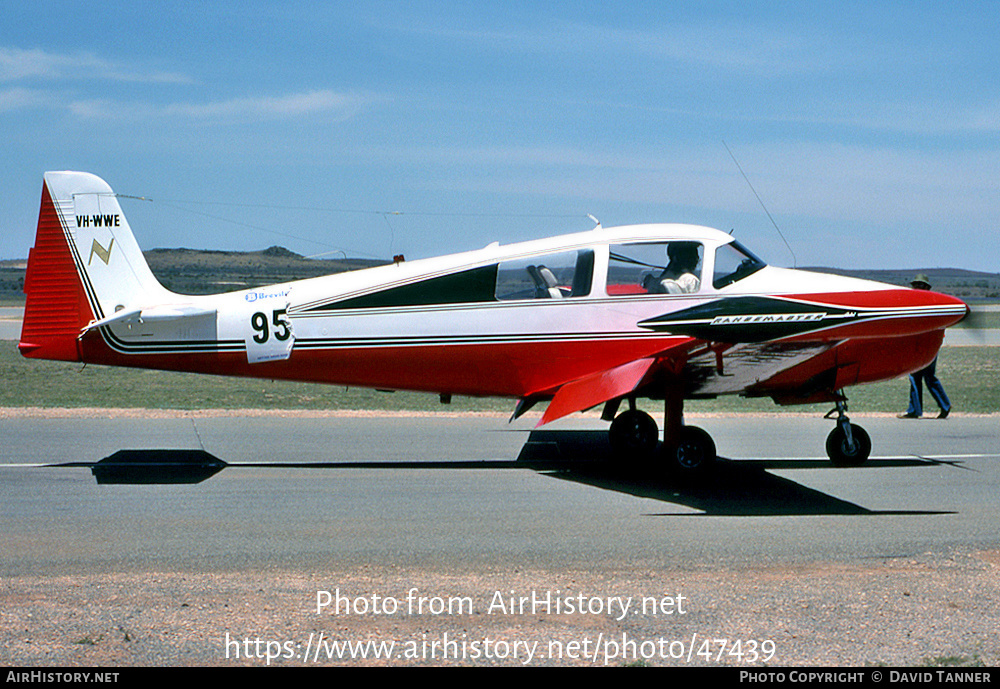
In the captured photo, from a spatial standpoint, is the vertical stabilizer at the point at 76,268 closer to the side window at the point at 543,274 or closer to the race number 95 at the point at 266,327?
the race number 95 at the point at 266,327

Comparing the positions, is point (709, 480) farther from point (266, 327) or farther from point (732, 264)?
point (266, 327)

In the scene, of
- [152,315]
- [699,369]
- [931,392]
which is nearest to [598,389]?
[699,369]

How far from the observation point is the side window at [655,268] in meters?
10.6

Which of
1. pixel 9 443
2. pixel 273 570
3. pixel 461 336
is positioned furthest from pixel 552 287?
pixel 9 443

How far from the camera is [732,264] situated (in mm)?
10680

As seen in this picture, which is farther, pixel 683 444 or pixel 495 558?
pixel 683 444

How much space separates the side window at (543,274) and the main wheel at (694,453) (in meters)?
1.99

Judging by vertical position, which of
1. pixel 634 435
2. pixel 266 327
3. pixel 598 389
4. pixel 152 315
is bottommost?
pixel 634 435

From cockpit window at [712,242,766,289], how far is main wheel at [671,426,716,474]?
171 centimetres

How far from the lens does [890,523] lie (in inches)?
332

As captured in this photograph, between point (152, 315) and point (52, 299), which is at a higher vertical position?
point (52, 299)

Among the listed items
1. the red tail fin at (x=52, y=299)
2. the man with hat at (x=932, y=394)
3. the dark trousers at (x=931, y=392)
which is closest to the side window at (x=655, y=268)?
the red tail fin at (x=52, y=299)

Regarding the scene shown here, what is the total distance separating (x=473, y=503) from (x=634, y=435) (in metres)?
3.42
